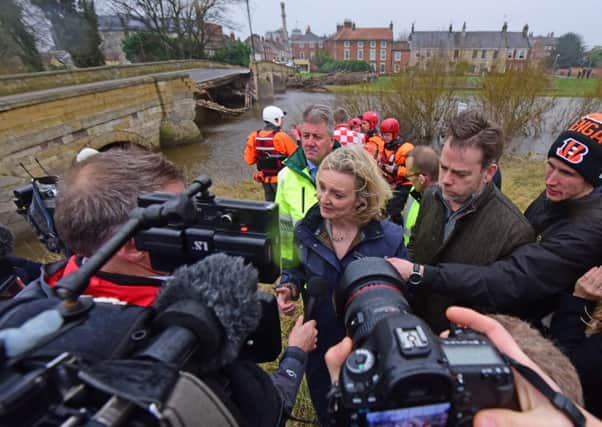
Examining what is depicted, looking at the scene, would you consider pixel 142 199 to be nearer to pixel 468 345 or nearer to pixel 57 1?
pixel 468 345

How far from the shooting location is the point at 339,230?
187 centimetres

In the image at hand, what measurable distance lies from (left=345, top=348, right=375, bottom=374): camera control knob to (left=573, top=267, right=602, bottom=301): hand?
3.94 feet

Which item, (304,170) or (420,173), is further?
(420,173)

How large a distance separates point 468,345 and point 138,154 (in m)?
1.10

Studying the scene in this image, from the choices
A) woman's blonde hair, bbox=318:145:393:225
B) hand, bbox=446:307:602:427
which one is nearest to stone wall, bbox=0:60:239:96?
woman's blonde hair, bbox=318:145:393:225

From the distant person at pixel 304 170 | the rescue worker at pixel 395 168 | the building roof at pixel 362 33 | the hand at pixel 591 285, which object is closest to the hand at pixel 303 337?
the distant person at pixel 304 170

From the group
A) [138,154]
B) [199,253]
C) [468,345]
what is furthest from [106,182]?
[468,345]

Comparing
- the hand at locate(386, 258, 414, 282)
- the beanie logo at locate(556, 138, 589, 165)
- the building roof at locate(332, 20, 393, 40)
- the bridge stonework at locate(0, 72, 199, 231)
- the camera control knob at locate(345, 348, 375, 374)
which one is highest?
the building roof at locate(332, 20, 393, 40)

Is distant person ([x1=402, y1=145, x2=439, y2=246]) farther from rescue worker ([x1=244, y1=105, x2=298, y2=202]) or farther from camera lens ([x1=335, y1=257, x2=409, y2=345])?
rescue worker ([x1=244, y1=105, x2=298, y2=202])

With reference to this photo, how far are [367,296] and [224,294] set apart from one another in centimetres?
53

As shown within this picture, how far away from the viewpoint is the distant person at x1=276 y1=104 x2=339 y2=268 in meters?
2.67

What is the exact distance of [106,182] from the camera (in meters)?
0.99

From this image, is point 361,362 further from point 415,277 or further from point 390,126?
point 390,126

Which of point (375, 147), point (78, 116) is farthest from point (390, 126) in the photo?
point (78, 116)
